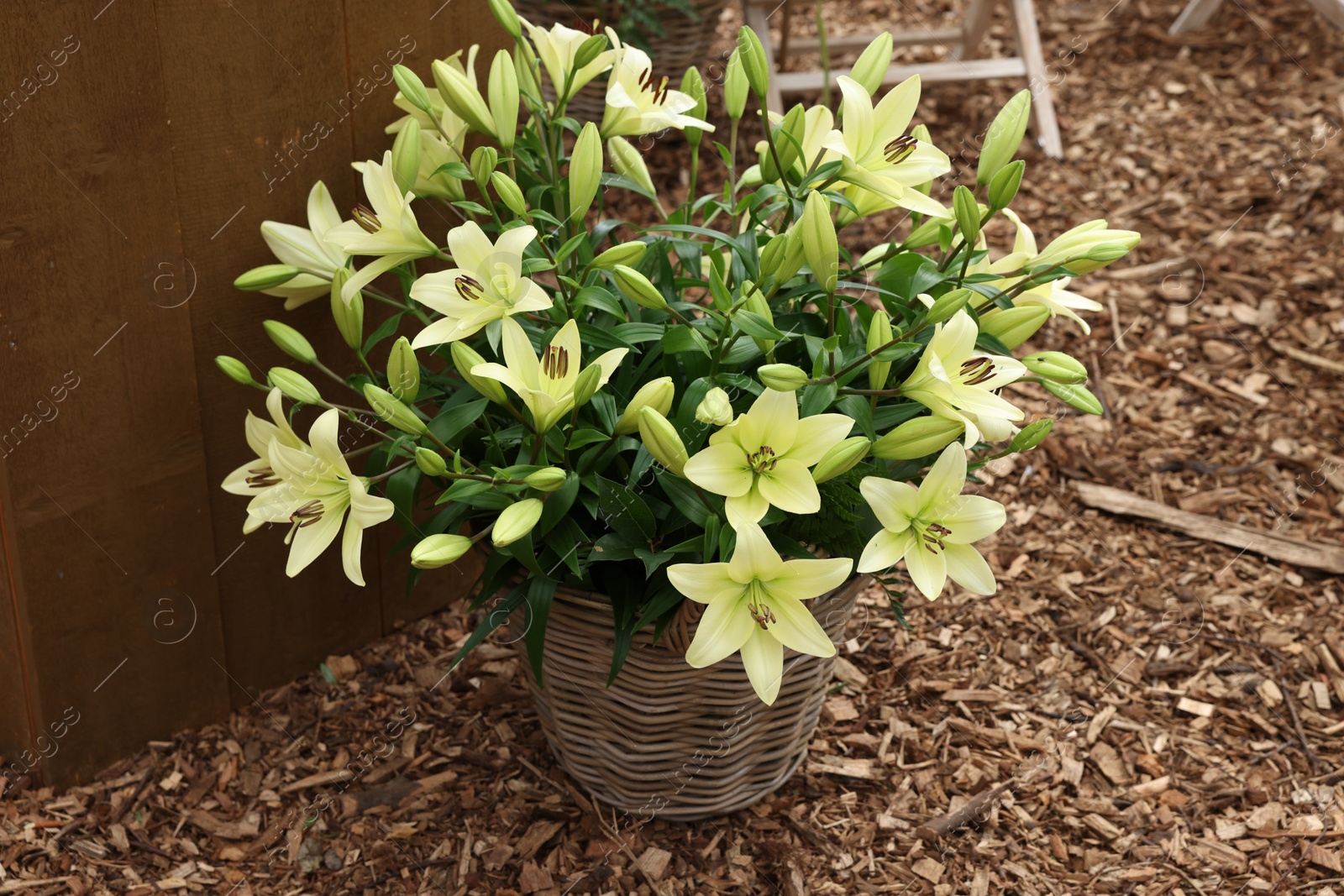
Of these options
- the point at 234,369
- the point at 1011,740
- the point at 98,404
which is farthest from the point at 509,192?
the point at 1011,740

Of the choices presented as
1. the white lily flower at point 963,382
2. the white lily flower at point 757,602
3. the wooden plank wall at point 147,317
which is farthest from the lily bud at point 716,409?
the wooden plank wall at point 147,317

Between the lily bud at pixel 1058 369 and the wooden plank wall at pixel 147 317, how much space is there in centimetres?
92

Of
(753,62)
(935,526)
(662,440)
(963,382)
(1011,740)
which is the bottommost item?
(1011,740)

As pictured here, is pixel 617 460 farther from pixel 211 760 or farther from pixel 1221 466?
pixel 1221 466

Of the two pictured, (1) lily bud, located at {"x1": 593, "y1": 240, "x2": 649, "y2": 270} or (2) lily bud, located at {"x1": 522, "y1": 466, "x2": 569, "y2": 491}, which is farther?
(1) lily bud, located at {"x1": 593, "y1": 240, "x2": 649, "y2": 270}

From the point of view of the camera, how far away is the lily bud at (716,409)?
1166mm

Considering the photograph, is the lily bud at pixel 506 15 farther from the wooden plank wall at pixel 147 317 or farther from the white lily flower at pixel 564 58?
the wooden plank wall at pixel 147 317

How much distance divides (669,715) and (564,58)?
816 millimetres

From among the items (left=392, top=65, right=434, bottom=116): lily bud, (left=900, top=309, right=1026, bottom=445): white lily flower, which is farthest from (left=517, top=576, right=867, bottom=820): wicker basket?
(left=392, top=65, right=434, bottom=116): lily bud

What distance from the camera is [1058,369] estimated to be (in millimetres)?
1326

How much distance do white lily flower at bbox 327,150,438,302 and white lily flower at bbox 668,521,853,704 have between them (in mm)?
506

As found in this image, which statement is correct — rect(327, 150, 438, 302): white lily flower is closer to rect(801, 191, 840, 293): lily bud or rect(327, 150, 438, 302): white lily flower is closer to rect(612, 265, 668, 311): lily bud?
rect(612, 265, 668, 311): lily bud

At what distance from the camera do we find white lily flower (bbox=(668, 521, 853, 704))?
117 centimetres

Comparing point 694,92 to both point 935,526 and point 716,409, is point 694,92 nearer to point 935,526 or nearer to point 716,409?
point 716,409
